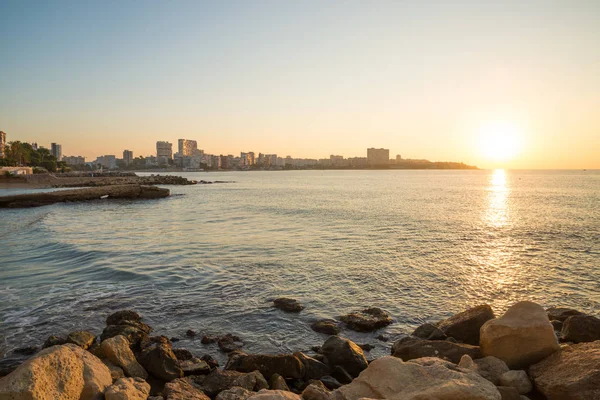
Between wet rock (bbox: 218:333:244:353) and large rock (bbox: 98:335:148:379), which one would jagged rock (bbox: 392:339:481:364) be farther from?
large rock (bbox: 98:335:148:379)

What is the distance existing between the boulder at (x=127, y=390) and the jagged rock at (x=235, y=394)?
1.25 m

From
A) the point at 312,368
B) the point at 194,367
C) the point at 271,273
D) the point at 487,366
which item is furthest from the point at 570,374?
the point at 271,273

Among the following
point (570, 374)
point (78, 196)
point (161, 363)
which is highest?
point (78, 196)

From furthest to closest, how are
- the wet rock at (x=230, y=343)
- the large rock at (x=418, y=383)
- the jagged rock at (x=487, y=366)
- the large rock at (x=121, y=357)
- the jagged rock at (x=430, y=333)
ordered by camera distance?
1. the wet rock at (x=230, y=343)
2. the jagged rock at (x=430, y=333)
3. the large rock at (x=121, y=357)
4. the jagged rock at (x=487, y=366)
5. the large rock at (x=418, y=383)

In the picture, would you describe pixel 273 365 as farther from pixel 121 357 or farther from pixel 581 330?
pixel 581 330

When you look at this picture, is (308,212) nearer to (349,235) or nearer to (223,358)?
(349,235)

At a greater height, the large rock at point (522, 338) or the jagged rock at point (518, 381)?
the large rock at point (522, 338)

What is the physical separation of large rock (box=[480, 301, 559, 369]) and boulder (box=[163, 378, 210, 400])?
545 cm

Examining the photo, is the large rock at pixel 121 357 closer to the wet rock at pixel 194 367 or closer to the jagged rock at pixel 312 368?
the wet rock at pixel 194 367

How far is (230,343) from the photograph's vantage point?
31.1 ft

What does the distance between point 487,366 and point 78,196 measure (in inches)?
2226

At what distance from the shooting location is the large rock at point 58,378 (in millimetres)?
5266

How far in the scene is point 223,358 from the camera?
8.87m

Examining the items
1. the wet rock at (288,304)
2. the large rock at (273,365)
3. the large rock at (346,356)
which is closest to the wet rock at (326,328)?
the wet rock at (288,304)
